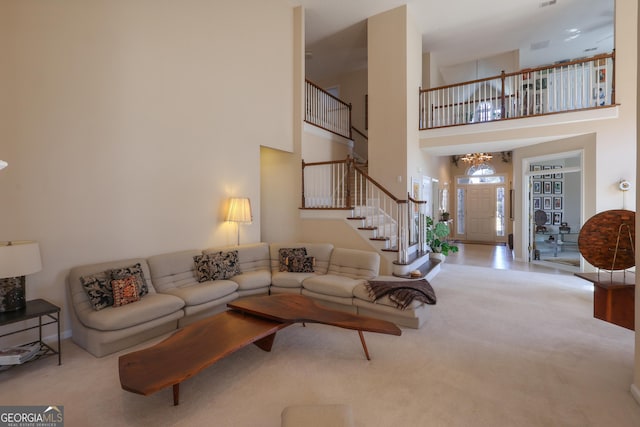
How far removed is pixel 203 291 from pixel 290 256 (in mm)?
1463

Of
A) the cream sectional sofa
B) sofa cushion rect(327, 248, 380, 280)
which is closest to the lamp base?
the cream sectional sofa

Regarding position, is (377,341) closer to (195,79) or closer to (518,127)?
(195,79)

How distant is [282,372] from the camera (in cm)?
261

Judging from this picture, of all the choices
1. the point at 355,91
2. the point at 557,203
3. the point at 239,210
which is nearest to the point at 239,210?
the point at 239,210

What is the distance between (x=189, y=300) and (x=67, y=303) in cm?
Result: 124

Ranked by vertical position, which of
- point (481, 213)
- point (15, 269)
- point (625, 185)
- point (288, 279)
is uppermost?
point (625, 185)

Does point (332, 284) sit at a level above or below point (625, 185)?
below

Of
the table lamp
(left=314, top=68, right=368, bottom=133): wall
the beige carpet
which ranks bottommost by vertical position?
the beige carpet

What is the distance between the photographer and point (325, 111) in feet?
23.9

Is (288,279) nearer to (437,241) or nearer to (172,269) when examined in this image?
(172,269)

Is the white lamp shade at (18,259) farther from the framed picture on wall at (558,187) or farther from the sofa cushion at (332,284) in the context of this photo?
the framed picture on wall at (558,187)

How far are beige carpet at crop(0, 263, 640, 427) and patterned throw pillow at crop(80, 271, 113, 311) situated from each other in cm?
49

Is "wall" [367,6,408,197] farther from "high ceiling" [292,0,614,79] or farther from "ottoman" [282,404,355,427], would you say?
"ottoman" [282,404,355,427]

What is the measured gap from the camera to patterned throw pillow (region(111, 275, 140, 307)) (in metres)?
3.10
